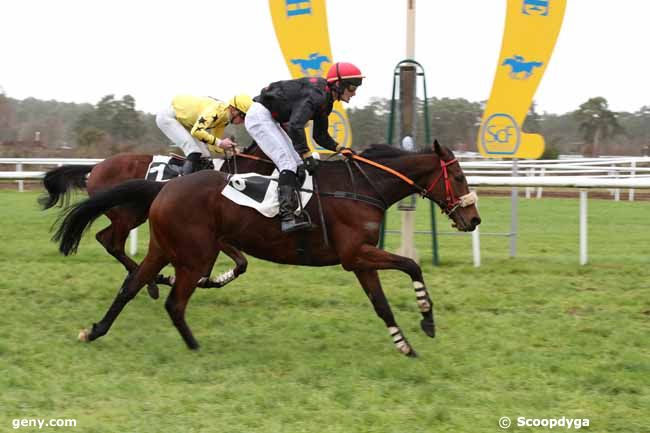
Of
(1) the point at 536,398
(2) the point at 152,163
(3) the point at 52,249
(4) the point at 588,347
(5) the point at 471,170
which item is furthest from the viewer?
(5) the point at 471,170

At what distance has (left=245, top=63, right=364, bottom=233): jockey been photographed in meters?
5.23

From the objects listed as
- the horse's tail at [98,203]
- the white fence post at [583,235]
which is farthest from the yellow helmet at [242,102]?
the white fence post at [583,235]

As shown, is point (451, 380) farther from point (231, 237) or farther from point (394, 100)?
point (394, 100)

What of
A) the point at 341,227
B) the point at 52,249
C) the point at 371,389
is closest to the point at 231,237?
the point at 341,227

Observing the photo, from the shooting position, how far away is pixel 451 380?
464cm

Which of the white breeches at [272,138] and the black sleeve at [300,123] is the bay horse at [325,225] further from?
the black sleeve at [300,123]

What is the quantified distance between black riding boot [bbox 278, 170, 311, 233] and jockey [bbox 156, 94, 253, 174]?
4.17 ft

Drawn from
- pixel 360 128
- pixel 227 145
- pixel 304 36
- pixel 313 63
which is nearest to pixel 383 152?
pixel 227 145

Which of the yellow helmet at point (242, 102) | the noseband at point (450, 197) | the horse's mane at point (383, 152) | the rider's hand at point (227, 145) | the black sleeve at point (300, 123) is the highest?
the yellow helmet at point (242, 102)

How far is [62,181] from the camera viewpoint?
744 cm

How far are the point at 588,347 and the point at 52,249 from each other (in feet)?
21.0

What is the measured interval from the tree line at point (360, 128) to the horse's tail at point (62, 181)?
→ 8979 millimetres

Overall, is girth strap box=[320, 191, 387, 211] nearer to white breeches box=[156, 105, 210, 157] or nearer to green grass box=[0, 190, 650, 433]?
green grass box=[0, 190, 650, 433]

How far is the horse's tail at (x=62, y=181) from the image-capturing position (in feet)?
24.4
